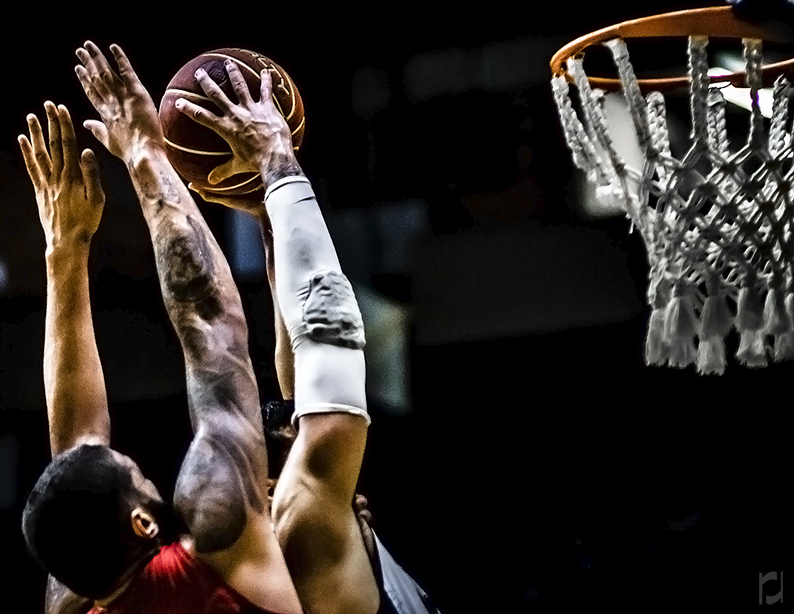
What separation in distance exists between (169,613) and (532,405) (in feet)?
5.18

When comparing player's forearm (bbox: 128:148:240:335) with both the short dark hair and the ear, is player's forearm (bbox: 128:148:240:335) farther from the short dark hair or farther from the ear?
the ear

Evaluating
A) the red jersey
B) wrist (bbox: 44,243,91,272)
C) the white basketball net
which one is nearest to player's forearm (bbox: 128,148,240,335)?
wrist (bbox: 44,243,91,272)

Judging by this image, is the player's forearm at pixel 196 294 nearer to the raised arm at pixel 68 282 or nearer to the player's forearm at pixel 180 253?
the player's forearm at pixel 180 253

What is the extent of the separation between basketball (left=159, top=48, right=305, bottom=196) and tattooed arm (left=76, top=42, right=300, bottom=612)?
1.3 inches

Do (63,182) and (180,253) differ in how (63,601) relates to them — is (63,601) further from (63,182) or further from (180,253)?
(63,182)

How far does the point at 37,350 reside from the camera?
3.31m

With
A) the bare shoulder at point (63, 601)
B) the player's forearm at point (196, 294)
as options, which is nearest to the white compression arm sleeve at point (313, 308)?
the player's forearm at point (196, 294)

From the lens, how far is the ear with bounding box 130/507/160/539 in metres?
2.32

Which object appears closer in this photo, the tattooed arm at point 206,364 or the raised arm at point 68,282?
the tattooed arm at point 206,364

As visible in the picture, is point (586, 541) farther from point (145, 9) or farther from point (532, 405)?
point (145, 9)

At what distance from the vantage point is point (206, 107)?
2.42 metres

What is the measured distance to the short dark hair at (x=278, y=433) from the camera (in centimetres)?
256

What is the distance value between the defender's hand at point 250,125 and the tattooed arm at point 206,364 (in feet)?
0.51

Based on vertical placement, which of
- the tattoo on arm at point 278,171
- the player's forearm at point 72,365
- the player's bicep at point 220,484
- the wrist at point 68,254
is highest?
the tattoo on arm at point 278,171
